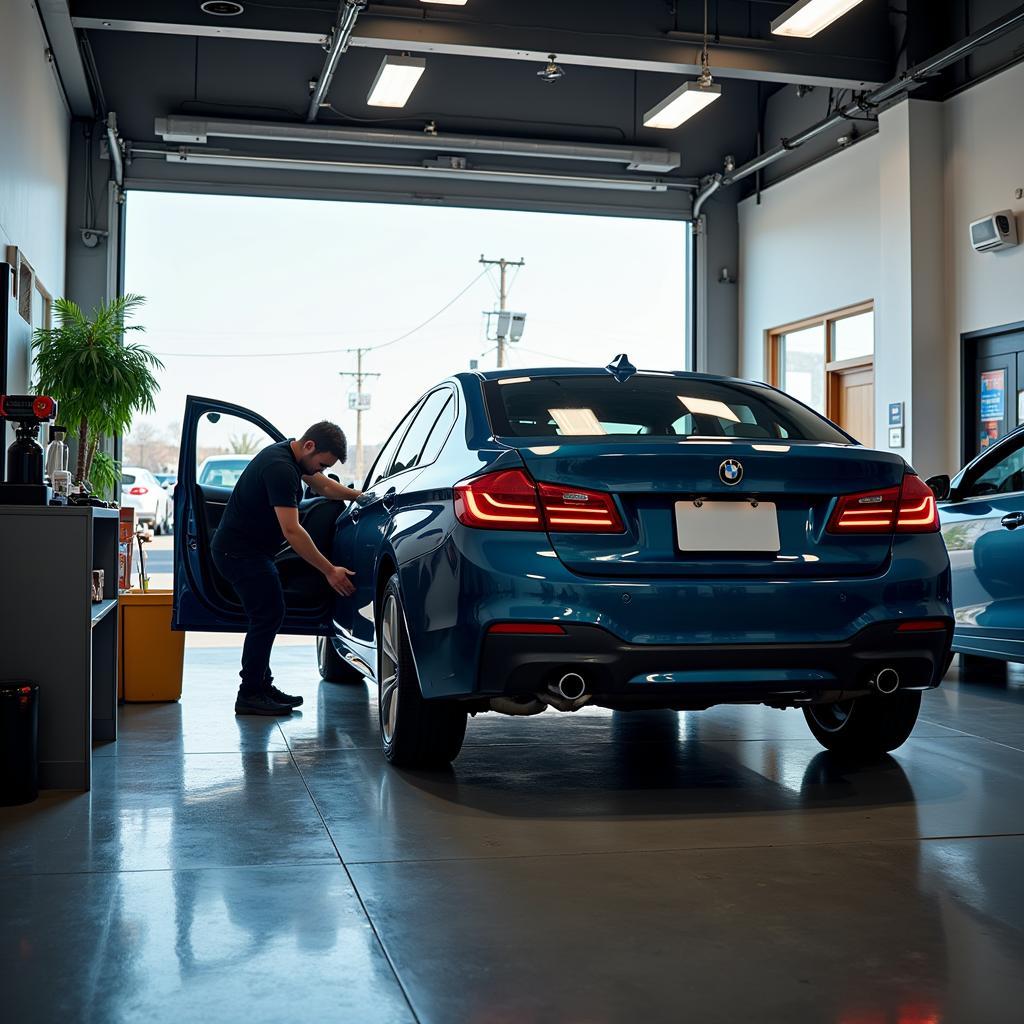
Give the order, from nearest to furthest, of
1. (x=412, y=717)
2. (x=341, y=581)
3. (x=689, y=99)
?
(x=412, y=717) < (x=341, y=581) < (x=689, y=99)

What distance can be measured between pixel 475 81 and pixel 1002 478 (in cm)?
964

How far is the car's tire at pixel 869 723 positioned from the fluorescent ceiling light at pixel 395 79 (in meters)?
8.05

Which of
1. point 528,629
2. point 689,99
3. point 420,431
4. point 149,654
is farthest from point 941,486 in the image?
point 689,99

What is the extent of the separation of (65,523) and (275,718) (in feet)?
6.51

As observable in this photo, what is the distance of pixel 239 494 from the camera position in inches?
243

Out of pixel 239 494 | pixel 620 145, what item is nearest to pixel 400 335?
pixel 620 145

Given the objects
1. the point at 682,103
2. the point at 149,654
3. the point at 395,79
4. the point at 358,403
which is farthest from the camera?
the point at 358,403

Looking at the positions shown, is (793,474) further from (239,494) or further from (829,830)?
(239,494)

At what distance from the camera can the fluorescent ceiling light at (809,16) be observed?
389 inches

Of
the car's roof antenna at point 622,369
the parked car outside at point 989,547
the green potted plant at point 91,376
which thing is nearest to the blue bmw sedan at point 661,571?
the car's roof antenna at point 622,369

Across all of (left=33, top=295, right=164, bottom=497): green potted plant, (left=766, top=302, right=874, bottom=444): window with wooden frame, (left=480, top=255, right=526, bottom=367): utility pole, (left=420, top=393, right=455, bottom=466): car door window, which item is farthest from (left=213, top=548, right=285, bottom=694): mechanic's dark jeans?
(left=480, top=255, right=526, bottom=367): utility pole

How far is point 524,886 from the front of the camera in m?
3.15

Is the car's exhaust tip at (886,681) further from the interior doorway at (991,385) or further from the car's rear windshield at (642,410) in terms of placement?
the interior doorway at (991,385)

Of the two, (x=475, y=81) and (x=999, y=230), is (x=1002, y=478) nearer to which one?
(x=999, y=230)
